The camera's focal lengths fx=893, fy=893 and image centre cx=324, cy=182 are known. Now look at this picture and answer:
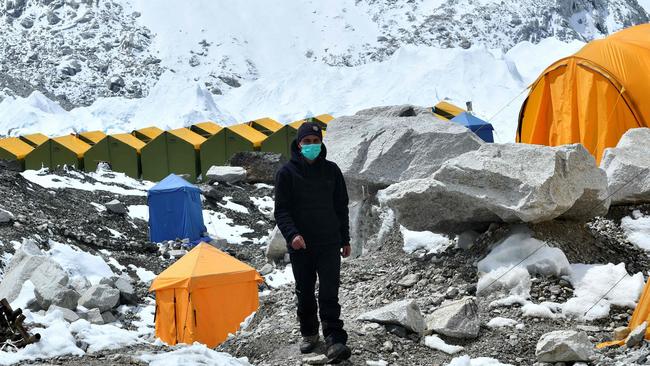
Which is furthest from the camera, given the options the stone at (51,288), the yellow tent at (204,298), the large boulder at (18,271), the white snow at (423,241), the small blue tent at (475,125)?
the small blue tent at (475,125)

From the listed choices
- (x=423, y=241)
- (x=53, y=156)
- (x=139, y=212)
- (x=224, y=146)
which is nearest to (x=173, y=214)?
(x=139, y=212)

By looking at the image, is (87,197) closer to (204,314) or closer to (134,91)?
(204,314)

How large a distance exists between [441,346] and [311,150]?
159cm

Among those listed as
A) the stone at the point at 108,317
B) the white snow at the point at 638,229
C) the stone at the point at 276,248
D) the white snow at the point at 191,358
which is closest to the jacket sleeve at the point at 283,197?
the white snow at the point at 191,358

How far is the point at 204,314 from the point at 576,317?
5.84m

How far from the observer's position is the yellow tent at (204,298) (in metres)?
11.0

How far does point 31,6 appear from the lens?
78.8 meters

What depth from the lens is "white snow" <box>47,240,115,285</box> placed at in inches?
565

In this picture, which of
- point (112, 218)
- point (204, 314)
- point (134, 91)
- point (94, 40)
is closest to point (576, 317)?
point (204, 314)

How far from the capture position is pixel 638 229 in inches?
307

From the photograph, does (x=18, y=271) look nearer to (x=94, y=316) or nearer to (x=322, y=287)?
(x=94, y=316)

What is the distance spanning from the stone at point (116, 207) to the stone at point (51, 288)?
7250mm

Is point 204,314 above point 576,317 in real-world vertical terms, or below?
below

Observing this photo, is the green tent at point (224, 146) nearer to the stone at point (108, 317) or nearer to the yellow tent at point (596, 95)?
the stone at point (108, 317)
